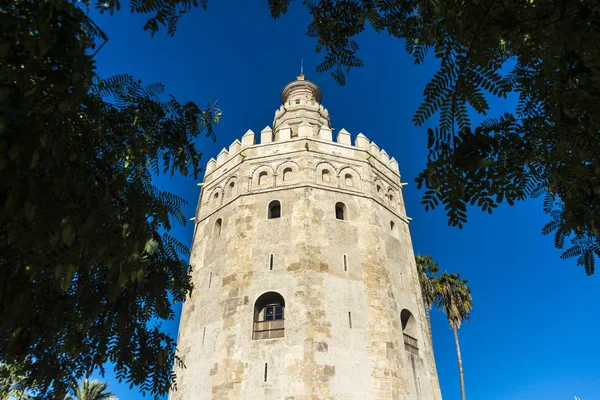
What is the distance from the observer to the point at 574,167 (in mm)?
3098

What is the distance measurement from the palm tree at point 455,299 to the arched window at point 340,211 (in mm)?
9011

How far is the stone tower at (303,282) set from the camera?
13.4m

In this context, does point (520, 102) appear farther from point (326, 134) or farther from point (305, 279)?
point (326, 134)

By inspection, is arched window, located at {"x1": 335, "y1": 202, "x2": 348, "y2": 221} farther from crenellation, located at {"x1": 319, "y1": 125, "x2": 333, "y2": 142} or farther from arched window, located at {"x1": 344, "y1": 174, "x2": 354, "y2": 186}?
crenellation, located at {"x1": 319, "y1": 125, "x2": 333, "y2": 142}

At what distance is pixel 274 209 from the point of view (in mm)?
17812

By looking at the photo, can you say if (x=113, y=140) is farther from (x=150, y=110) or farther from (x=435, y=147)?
(x=435, y=147)

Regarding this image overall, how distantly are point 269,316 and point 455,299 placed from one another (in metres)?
12.6

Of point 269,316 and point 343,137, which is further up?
point 343,137

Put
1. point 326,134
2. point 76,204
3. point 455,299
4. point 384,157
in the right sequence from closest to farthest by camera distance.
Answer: point 76,204
point 326,134
point 384,157
point 455,299

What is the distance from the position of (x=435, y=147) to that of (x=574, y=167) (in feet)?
4.49

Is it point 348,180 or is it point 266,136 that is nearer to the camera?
point 348,180

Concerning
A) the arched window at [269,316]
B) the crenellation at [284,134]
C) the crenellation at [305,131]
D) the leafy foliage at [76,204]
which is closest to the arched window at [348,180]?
the crenellation at [305,131]

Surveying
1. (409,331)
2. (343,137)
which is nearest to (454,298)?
(409,331)

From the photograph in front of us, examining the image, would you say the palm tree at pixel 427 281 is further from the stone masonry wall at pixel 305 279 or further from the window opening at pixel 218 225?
the window opening at pixel 218 225
